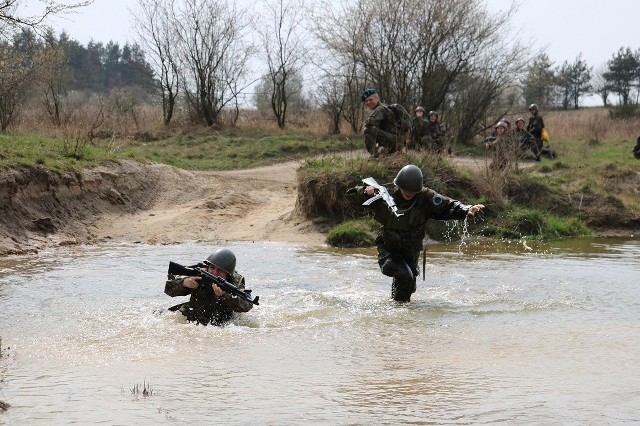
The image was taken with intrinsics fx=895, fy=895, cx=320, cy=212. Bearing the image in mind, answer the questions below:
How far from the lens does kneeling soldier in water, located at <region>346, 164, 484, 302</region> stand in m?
9.80

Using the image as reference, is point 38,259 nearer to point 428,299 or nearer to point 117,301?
point 117,301

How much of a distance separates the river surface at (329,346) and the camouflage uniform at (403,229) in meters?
0.39

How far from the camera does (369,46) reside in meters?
28.2

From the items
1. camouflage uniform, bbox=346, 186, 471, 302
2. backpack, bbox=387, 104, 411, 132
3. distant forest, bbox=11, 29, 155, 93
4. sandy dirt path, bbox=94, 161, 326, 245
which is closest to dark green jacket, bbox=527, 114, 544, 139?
sandy dirt path, bbox=94, 161, 326, 245

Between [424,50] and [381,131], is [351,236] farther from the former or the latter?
[424,50]

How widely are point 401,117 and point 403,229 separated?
7315mm

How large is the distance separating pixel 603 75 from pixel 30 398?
63977 millimetres

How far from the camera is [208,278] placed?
346 inches

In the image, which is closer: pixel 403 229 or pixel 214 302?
pixel 214 302

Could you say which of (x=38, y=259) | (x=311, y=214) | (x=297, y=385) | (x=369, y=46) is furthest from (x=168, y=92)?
(x=297, y=385)

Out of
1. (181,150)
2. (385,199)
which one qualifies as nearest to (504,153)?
(385,199)

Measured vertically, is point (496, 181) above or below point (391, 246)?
above

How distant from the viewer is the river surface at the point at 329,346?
20.4 ft

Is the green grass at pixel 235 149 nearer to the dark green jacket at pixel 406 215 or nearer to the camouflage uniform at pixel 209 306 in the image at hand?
the dark green jacket at pixel 406 215
